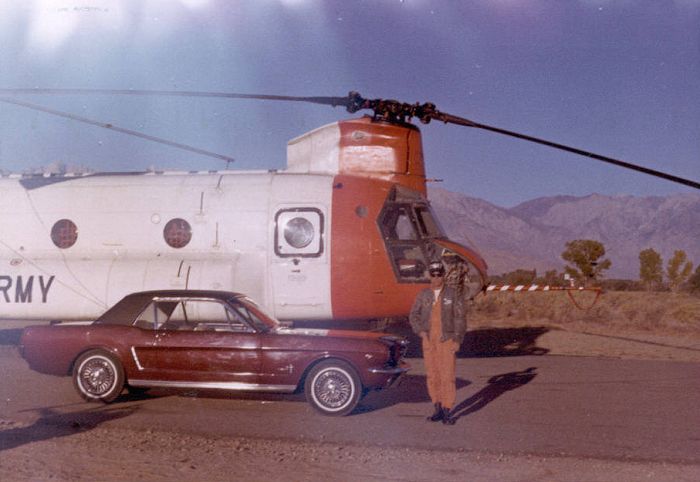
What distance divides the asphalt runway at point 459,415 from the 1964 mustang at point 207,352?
0.34 metres

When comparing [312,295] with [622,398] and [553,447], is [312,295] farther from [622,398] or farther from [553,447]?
[553,447]

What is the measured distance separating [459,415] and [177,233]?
271 inches

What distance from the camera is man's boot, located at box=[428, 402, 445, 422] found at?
30.2ft

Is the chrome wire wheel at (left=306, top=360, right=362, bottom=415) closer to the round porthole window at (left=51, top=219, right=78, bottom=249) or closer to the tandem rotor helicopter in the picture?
the tandem rotor helicopter

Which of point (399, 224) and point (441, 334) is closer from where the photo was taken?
point (441, 334)

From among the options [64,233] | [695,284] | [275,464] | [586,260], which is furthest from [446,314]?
[586,260]

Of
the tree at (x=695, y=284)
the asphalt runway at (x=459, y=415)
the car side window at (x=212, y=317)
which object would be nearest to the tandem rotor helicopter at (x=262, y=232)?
the asphalt runway at (x=459, y=415)

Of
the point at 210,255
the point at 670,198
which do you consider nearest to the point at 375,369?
the point at 210,255

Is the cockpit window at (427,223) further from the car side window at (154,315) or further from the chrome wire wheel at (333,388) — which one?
the car side window at (154,315)

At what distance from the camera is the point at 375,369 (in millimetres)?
9570

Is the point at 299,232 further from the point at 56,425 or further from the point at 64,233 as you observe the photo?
the point at 56,425

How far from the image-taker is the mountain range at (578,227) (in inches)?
4766

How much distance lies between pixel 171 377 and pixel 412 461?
3743 millimetres

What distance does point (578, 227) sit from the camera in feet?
500
